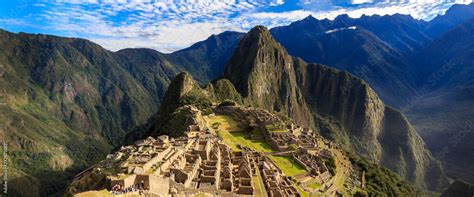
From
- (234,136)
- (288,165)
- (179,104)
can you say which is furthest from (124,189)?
(179,104)

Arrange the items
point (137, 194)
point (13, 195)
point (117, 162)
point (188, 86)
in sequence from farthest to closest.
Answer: point (13, 195), point (188, 86), point (117, 162), point (137, 194)

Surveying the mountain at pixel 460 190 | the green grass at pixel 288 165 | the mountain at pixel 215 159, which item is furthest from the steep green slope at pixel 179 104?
the mountain at pixel 460 190

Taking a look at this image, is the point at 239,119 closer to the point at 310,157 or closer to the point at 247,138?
the point at 247,138

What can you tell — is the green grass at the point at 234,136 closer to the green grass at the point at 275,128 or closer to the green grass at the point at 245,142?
the green grass at the point at 245,142

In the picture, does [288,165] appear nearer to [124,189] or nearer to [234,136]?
[234,136]

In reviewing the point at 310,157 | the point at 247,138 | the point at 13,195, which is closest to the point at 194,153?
the point at 310,157

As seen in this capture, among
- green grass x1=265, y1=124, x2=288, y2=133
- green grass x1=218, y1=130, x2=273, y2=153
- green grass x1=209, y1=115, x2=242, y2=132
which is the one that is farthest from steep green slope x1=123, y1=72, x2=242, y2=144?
green grass x1=265, y1=124, x2=288, y2=133
